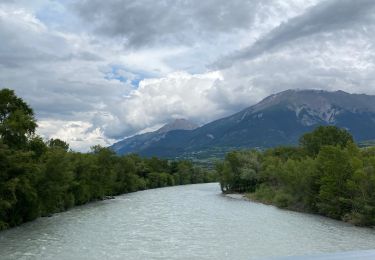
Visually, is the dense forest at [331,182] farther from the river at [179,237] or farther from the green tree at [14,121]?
the green tree at [14,121]

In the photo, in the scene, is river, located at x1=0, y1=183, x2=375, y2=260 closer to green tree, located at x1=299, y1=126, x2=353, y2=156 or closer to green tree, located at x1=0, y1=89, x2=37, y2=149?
green tree, located at x1=0, y1=89, x2=37, y2=149

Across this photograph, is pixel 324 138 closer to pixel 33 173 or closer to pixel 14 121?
pixel 33 173

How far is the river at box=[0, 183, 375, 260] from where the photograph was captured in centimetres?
3347

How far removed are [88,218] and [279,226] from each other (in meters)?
25.5

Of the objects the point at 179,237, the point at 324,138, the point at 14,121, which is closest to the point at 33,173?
the point at 14,121

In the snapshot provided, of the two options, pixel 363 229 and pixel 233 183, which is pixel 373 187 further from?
pixel 233 183

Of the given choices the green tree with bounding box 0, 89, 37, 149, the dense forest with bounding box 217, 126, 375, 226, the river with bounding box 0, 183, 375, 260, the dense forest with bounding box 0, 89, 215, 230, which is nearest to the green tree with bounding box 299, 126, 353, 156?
the dense forest with bounding box 217, 126, 375, 226

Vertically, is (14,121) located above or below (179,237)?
above

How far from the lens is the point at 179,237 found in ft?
135

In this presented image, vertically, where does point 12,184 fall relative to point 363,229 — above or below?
above

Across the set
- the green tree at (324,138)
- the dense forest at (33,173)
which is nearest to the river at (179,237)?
the dense forest at (33,173)

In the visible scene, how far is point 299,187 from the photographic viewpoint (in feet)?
240

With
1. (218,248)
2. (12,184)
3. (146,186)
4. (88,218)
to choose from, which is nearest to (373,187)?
(218,248)

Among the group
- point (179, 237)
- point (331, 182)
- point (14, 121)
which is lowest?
point (179, 237)
